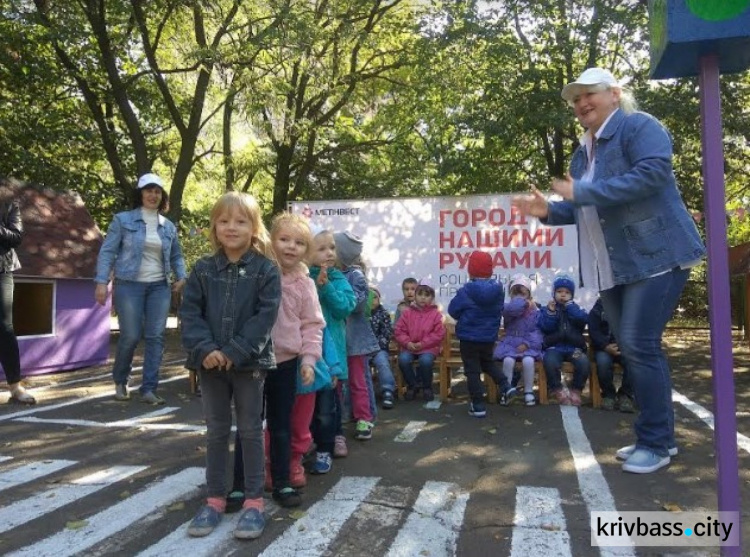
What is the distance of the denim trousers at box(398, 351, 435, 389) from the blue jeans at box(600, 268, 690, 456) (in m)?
3.67

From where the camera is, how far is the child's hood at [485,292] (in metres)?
6.39

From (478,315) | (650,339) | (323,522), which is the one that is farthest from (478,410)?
(323,522)

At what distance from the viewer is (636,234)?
3629 mm

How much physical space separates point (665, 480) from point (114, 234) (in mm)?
5119

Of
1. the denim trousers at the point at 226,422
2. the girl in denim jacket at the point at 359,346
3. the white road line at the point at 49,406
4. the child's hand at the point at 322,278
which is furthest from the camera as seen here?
the white road line at the point at 49,406

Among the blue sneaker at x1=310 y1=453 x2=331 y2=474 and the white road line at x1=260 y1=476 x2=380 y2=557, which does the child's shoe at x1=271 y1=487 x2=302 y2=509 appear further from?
the blue sneaker at x1=310 y1=453 x2=331 y2=474

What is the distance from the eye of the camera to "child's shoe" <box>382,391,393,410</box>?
673cm

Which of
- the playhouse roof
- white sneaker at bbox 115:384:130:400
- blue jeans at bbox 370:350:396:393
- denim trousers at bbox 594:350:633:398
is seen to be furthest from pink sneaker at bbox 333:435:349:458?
the playhouse roof

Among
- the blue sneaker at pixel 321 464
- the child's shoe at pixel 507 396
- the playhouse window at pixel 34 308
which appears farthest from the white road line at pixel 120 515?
the playhouse window at pixel 34 308

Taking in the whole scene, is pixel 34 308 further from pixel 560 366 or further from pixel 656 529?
pixel 656 529

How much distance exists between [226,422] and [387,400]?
3633mm

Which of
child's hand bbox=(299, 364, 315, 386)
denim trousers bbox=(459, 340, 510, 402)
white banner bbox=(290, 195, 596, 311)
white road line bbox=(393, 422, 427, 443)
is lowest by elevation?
white road line bbox=(393, 422, 427, 443)

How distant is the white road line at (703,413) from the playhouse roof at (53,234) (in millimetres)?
7590

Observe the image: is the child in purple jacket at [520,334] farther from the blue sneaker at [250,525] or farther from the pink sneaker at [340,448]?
the blue sneaker at [250,525]
